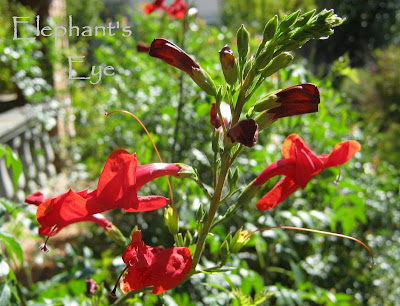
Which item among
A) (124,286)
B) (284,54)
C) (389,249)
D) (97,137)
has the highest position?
(284,54)

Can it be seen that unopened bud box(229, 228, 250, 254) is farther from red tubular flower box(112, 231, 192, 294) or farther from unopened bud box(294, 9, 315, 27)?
unopened bud box(294, 9, 315, 27)

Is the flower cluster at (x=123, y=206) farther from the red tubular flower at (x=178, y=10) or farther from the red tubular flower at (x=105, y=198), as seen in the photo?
the red tubular flower at (x=178, y=10)

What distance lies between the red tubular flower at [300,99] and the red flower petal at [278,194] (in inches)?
8.0

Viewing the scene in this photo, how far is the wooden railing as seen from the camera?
3543 millimetres

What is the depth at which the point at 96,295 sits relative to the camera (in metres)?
1.25

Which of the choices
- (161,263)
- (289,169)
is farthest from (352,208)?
(161,263)

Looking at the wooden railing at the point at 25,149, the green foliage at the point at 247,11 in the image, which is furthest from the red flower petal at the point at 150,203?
the green foliage at the point at 247,11

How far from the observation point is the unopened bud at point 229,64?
83 cm

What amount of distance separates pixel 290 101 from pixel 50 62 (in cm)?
381

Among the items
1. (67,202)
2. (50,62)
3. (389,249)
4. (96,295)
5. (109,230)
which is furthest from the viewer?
(50,62)

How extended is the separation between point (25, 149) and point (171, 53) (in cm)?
356

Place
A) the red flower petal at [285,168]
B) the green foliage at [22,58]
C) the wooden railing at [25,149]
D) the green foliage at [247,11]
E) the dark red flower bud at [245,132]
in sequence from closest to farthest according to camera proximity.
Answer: the dark red flower bud at [245,132] → the red flower petal at [285,168] → the green foliage at [22,58] → the wooden railing at [25,149] → the green foliage at [247,11]

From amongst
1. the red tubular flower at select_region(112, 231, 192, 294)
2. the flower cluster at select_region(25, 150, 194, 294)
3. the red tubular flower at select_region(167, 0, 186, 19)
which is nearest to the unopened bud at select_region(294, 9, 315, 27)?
the flower cluster at select_region(25, 150, 194, 294)

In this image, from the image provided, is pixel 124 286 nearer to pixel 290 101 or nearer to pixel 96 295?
pixel 96 295
